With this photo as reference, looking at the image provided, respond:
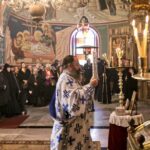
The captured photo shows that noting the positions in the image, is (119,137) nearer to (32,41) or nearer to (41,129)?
(41,129)

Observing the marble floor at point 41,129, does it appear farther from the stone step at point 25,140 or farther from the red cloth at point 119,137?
the red cloth at point 119,137

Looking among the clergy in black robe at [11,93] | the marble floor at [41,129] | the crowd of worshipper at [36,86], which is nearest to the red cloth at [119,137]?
the marble floor at [41,129]

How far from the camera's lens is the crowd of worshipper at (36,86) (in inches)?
404

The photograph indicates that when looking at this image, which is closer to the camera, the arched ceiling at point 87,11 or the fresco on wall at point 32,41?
the fresco on wall at point 32,41

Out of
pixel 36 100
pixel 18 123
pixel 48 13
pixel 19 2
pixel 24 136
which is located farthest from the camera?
pixel 48 13

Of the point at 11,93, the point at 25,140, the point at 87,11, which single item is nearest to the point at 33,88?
the point at 11,93

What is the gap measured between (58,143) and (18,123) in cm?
530

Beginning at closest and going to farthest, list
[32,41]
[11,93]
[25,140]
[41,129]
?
[25,140]
[41,129]
[11,93]
[32,41]

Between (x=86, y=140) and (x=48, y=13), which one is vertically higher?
(x=48, y=13)

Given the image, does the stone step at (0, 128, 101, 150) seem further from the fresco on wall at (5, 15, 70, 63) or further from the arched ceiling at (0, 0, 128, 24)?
the arched ceiling at (0, 0, 128, 24)

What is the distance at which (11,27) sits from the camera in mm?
17656

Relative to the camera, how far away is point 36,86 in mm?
13734

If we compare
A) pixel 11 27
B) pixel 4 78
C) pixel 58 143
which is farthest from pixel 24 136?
pixel 11 27

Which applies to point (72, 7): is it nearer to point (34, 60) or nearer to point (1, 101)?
point (34, 60)
